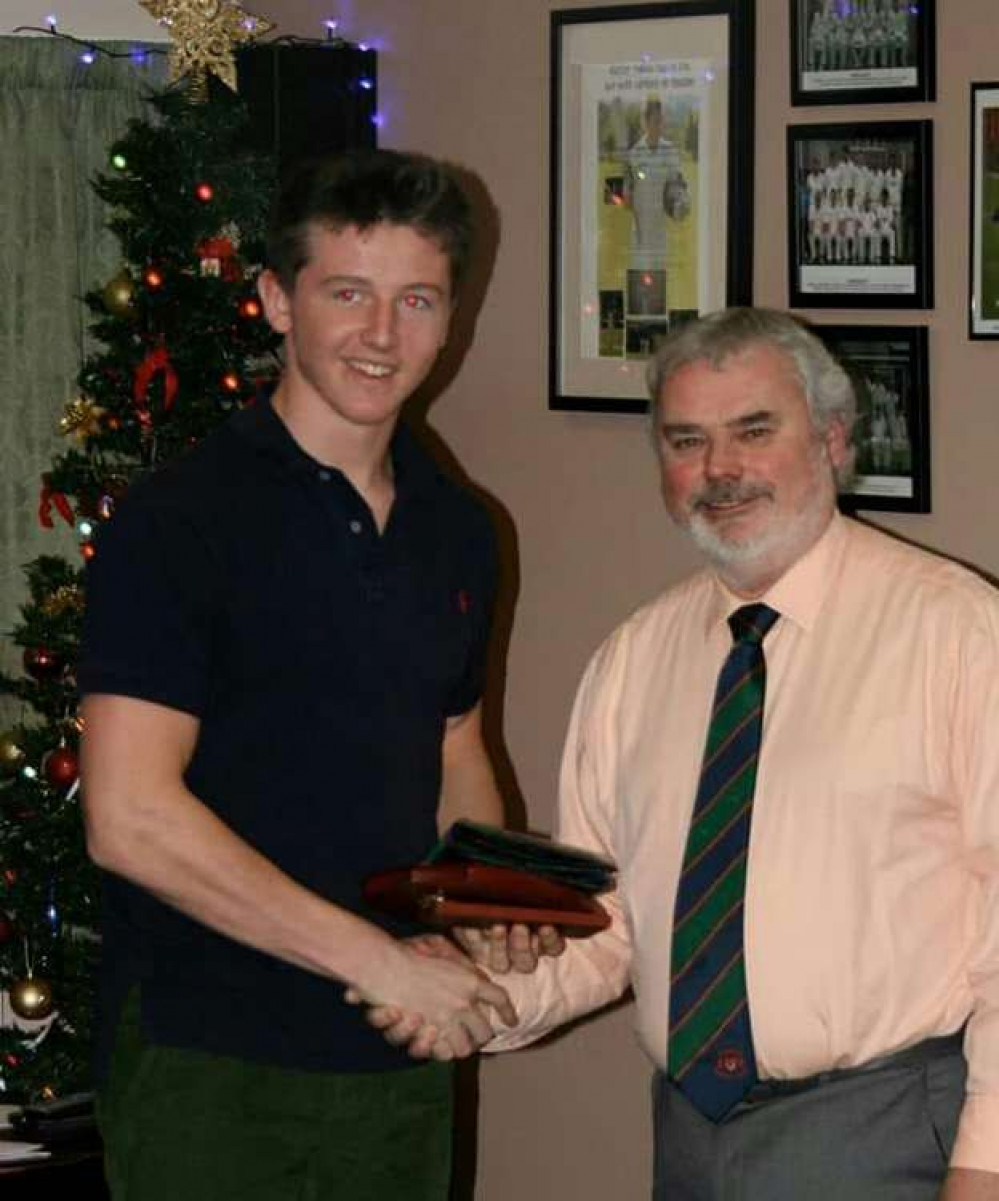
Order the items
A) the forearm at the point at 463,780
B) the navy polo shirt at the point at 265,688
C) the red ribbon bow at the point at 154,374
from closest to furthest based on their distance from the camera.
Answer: the navy polo shirt at the point at 265,688
the forearm at the point at 463,780
the red ribbon bow at the point at 154,374

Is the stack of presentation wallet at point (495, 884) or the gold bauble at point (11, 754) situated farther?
the gold bauble at point (11, 754)

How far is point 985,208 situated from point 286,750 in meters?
1.69

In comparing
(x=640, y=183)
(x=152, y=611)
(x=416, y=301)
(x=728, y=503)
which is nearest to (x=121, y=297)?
(x=640, y=183)

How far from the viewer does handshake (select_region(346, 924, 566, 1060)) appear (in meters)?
2.59

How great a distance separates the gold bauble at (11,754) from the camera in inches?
167

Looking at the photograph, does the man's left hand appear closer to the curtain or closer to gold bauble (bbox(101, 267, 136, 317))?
gold bauble (bbox(101, 267, 136, 317))

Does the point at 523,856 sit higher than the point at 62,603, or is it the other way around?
the point at 62,603

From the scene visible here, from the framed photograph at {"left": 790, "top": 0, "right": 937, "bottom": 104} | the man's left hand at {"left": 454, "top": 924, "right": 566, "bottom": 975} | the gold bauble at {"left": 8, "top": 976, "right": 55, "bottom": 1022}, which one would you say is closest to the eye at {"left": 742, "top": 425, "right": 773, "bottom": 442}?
the man's left hand at {"left": 454, "top": 924, "right": 566, "bottom": 975}

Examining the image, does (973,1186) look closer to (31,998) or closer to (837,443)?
(837,443)

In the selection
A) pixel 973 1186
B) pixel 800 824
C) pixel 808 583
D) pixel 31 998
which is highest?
pixel 808 583

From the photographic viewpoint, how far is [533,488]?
4.35 metres

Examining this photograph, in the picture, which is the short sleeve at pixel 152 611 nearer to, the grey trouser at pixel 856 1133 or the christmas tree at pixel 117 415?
the grey trouser at pixel 856 1133

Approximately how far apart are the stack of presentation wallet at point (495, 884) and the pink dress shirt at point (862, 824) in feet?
0.26

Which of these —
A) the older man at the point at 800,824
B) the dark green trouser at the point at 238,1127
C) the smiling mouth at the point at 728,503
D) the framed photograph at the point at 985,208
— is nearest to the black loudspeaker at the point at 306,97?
the framed photograph at the point at 985,208
